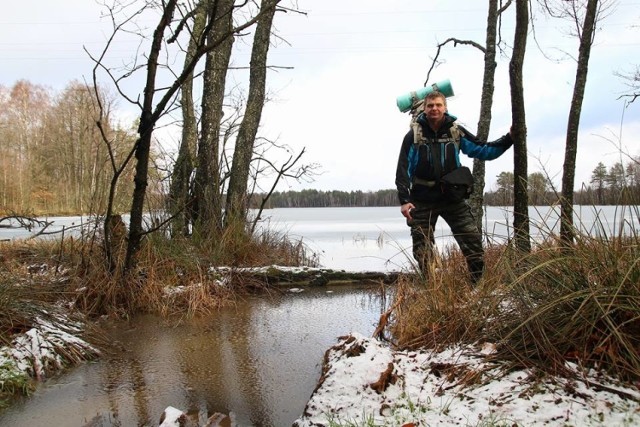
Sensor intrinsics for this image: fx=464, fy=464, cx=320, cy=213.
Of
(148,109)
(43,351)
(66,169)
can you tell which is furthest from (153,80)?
(66,169)

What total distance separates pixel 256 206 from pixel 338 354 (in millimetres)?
5245

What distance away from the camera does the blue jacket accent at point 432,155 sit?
4199mm

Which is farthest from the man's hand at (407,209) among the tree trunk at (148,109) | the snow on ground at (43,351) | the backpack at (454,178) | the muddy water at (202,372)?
the snow on ground at (43,351)

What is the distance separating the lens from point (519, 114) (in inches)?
150

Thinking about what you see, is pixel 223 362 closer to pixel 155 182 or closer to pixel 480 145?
pixel 480 145

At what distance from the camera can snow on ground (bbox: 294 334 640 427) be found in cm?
177

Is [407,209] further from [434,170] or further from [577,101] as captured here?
[577,101]

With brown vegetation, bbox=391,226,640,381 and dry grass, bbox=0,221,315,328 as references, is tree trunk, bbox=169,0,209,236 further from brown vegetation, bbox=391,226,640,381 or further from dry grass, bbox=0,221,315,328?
brown vegetation, bbox=391,226,640,381

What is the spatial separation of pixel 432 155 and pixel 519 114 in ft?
2.59

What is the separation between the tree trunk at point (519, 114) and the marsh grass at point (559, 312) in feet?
3.08

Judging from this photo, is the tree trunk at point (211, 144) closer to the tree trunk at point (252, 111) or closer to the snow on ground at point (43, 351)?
the tree trunk at point (252, 111)

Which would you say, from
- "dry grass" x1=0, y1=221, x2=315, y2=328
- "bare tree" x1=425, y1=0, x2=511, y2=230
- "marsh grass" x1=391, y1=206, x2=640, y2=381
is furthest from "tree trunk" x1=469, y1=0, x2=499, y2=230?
"marsh grass" x1=391, y1=206, x2=640, y2=381

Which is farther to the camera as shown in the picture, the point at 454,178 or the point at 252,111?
the point at 252,111

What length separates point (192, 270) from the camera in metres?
5.11
